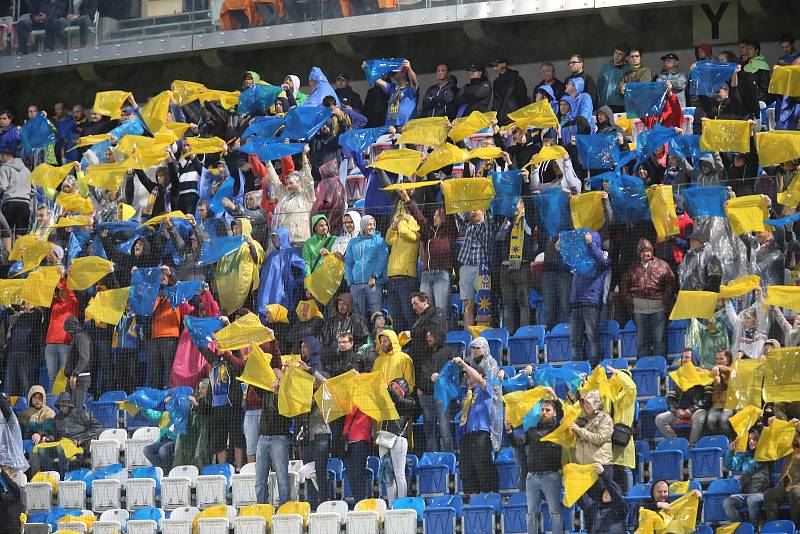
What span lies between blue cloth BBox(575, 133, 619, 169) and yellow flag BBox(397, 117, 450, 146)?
1.23m

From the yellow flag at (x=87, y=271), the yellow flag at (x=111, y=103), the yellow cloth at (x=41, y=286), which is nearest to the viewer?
the yellow flag at (x=87, y=271)

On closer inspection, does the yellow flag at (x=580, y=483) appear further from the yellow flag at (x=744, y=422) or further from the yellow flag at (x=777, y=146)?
the yellow flag at (x=777, y=146)

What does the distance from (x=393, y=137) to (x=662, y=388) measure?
4.30 metres

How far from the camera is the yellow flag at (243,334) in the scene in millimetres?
13828

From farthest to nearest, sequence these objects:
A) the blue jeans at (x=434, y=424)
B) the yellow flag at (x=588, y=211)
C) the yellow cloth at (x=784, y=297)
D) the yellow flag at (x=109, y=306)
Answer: the yellow flag at (x=109, y=306) → the yellow flag at (x=588, y=211) → the blue jeans at (x=434, y=424) → the yellow cloth at (x=784, y=297)

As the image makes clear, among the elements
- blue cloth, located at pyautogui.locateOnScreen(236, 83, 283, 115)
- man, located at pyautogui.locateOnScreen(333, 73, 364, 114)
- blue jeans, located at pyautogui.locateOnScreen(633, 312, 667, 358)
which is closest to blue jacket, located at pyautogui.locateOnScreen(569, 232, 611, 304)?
blue jeans, located at pyautogui.locateOnScreen(633, 312, 667, 358)

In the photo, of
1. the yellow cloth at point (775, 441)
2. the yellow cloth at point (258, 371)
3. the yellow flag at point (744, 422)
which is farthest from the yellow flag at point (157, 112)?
the yellow cloth at point (775, 441)

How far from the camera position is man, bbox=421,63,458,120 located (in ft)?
54.7

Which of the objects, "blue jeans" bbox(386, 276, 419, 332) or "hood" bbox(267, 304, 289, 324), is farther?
"hood" bbox(267, 304, 289, 324)

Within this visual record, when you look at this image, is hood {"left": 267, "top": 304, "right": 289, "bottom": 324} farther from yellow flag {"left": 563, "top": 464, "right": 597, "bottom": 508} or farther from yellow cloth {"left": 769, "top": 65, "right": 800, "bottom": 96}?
yellow cloth {"left": 769, "top": 65, "right": 800, "bottom": 96}

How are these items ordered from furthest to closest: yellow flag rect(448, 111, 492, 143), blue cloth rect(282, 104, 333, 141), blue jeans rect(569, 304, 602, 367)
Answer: blue cloth rect(282, 104, 333, 141), yellow flag rect(448, 111, 492, 143), blue jeans rect(569, 304, 602, 367)

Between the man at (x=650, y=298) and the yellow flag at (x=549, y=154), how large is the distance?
4.87 feet

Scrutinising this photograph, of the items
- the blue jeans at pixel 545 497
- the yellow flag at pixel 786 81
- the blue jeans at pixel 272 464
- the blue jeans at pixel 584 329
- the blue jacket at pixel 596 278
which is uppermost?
the yellow flag at pixel 786 81

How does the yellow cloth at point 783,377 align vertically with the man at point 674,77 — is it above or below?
below
